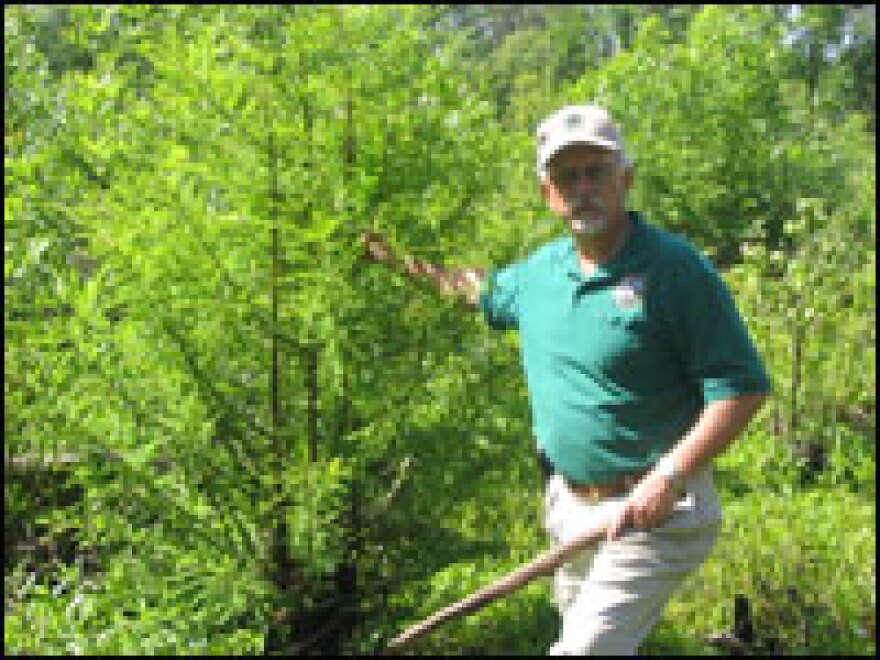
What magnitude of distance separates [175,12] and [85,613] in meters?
2.22

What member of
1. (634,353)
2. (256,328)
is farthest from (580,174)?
(256,328)

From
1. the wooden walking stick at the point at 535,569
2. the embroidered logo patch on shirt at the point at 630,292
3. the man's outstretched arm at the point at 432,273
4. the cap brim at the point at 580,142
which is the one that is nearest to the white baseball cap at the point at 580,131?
the cap brim at the point at 580,142

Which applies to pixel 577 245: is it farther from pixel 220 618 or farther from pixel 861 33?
pixel 861 33

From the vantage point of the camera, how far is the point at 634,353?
2.50 metres

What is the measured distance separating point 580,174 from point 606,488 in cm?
87

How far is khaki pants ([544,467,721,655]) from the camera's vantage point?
8.38 feet

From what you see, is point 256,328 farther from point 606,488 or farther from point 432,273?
point 606,488

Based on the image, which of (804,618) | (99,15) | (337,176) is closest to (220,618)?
(337,176)

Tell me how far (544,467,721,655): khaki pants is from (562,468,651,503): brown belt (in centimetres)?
2

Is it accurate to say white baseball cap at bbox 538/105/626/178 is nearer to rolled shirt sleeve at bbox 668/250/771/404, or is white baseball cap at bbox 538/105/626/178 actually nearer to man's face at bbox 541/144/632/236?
man's face at bbox 541/144/632/236

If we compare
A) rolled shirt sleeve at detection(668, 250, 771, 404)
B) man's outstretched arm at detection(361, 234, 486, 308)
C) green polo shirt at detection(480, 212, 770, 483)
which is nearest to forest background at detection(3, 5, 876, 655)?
man's outstretched arm at detection(361, 234, 486, 308)

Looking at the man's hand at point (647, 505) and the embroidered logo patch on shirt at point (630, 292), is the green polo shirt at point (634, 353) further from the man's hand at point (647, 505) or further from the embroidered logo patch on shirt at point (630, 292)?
the man's hand at point (647, 505)

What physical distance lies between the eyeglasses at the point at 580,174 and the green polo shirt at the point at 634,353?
0.17 m

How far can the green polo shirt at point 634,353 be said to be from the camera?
241cm
